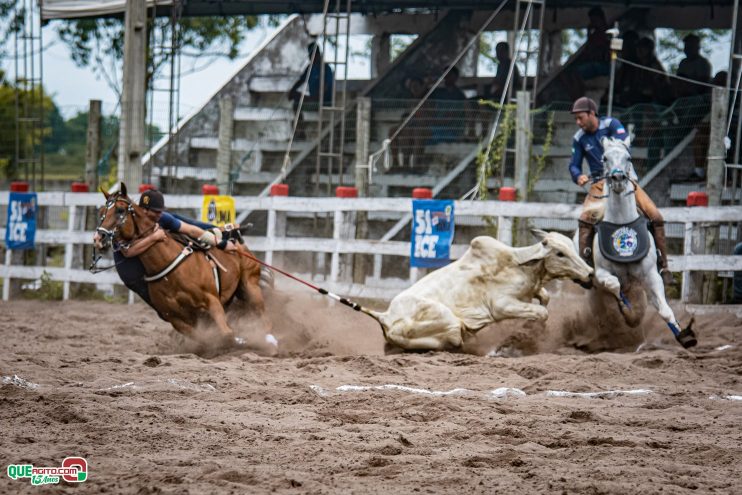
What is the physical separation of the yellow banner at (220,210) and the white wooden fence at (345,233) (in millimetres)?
368

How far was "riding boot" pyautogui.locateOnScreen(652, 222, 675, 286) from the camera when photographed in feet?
35.6

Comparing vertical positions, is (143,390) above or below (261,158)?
below

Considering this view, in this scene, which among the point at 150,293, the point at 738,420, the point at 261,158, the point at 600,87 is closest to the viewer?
the point at 738,420

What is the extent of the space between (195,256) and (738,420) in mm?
5300

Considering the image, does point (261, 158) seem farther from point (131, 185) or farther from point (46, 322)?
point (46, 322)

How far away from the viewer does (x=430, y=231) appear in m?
13.1

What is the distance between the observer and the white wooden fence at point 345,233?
1231 centimetres

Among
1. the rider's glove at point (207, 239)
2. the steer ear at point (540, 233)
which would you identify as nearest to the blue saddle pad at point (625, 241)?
the steer ear at point (540, 233)

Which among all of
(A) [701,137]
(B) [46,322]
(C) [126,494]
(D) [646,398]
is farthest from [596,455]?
(A) [701,137]

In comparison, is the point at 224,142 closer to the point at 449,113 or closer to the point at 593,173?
the point at 449,113

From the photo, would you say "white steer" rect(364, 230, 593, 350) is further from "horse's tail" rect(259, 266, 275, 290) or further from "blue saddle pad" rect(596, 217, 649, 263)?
"horse's tail" rect(259, 266, 275, 290)

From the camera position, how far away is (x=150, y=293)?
33.0 feet
